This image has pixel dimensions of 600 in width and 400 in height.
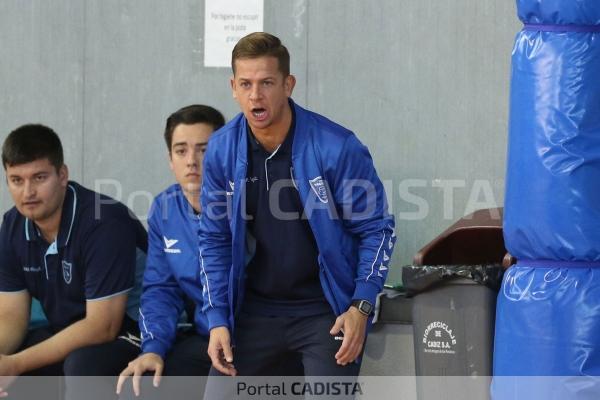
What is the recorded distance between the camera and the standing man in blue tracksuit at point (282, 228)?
441 cm

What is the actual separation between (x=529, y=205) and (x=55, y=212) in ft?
7.23

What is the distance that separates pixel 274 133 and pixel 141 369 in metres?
1.17

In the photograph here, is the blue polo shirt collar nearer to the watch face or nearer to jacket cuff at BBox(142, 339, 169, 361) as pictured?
jacket cuff at BBox(142, 339, 169, 361)

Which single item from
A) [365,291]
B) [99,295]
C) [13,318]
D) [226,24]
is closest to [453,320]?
[365,291]

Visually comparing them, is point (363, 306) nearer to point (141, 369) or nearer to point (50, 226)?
point (141, 369)

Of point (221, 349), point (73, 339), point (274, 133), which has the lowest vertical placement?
point (73, 339)

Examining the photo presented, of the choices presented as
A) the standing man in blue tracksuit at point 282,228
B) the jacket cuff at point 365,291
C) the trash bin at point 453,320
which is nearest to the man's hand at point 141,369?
the standing man in blue tracksuit at point 282,228

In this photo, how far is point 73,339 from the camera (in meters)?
5.06

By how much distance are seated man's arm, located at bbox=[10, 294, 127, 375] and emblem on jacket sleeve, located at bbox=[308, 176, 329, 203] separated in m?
1.24

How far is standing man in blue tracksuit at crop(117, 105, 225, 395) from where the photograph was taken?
5.01 metres

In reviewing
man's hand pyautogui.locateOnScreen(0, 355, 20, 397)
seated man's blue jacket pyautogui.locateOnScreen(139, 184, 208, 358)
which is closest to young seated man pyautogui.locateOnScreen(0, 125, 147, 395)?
man's hand pyautogui.locateOnScreen(0, 355, 20, 397)

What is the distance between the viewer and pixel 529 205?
4.26 m

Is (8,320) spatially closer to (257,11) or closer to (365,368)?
(365,368)

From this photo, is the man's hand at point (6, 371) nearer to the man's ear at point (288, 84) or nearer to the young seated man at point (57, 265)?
the young seated man at point (57, 265)
